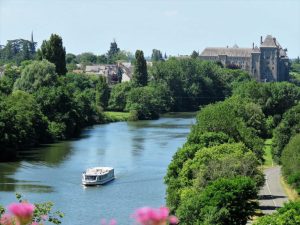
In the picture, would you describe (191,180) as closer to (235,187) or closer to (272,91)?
(235,187)

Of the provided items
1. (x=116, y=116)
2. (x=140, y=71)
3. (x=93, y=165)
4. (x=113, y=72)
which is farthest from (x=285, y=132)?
(x=113, y=72)

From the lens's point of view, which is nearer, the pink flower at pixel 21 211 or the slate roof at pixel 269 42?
the pink flower at pixel 21 211

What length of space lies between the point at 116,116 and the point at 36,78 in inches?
648

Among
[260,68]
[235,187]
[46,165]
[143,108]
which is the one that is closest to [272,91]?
[143,108]

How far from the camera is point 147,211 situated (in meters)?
2.60

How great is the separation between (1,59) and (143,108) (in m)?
94.8

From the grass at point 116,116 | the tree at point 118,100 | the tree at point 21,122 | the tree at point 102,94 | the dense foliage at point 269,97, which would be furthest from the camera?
the tree at point 118,100

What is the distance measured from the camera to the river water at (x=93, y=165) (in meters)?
33.8

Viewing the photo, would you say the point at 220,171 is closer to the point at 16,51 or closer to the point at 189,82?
the point at 189,82

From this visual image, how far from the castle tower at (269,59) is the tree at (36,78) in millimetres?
82952

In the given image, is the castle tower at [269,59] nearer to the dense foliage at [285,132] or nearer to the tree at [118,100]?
the tree at [118,100]

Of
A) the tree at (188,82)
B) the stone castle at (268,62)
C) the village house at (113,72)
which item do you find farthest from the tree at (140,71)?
the stone castle at (268,62)

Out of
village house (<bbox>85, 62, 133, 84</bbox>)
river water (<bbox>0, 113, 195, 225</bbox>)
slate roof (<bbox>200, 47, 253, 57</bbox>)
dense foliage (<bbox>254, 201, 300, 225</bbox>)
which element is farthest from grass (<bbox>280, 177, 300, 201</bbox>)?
slate roof (<bbox>200, 47, 253, 57</bbox>)

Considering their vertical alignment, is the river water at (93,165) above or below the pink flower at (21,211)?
below
